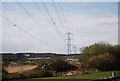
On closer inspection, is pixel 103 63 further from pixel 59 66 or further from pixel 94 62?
pixel 59 66

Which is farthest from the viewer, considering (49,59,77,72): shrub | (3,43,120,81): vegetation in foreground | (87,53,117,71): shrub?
(49,59,77,72): shrub

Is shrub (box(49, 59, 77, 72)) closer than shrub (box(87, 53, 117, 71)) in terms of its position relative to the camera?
No

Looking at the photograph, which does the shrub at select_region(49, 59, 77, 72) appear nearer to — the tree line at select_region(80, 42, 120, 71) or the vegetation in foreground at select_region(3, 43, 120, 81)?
the vegetation in foreground at select_region(3, 43, 120, 81)

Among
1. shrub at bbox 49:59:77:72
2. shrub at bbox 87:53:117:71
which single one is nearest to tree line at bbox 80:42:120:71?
shrub at bbox 87:53:117:71

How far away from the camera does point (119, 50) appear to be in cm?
6425

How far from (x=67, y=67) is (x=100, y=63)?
374 inches

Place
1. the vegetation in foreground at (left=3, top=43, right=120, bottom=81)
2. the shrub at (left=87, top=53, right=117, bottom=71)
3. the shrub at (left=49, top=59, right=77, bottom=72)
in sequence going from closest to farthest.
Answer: the shrub at (left=87, top=53, right=117, bottom=71) < the vegetation in foreground at (left=3, top=43, right=120, bottom=81) < the shrub at (left=49, top=59, right=77, bottom=72)

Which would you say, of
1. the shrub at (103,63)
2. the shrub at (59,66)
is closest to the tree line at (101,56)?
the shrub at (103,63)

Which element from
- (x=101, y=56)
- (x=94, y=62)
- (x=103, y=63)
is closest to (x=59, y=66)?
(x=94, y=62)

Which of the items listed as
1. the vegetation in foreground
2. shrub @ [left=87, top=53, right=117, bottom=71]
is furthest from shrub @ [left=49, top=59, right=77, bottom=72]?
shrub @ [left=87, top=53, right=117, bottom=71]

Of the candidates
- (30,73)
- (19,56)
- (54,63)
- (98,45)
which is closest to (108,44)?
(98,45)

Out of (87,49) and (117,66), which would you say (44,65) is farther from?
(117,66)

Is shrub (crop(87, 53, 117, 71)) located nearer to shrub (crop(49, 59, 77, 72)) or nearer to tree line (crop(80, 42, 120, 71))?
tree line (crop(80, 42, 120, 71))

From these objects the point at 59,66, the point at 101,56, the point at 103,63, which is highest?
the point at 101,56
